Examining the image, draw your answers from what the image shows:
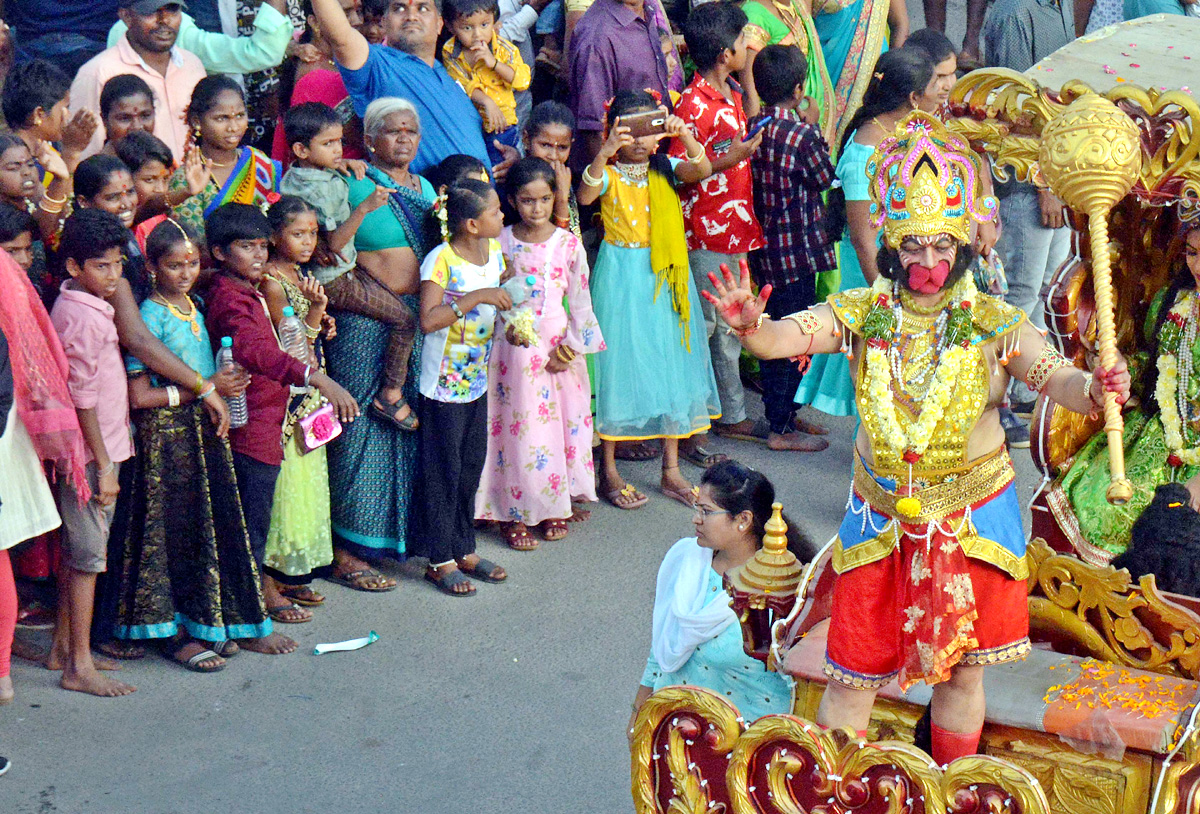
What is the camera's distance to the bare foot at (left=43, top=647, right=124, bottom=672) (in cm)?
514

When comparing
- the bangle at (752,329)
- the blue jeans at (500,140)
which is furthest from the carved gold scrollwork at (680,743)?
the blue jeans at (500,140)

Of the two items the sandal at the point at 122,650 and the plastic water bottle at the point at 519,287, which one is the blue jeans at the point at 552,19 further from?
the sandal at the point at 122,650

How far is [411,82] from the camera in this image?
242 inches

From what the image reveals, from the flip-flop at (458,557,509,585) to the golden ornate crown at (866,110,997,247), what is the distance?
2846 mm

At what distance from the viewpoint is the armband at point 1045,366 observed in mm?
3621

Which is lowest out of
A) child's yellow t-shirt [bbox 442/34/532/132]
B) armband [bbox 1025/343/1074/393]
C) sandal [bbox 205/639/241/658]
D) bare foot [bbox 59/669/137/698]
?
sandal [bbox 205/639/241/658]

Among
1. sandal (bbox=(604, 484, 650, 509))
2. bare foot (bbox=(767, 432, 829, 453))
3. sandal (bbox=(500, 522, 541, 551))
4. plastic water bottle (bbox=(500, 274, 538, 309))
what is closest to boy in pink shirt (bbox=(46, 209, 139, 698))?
plastic water bottle (bbox=(500, 274, 538, 309))

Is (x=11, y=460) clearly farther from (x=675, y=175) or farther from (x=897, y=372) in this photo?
(x=675, y=175)

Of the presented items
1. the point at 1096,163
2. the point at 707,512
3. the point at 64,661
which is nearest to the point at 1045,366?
the point at 1096,163

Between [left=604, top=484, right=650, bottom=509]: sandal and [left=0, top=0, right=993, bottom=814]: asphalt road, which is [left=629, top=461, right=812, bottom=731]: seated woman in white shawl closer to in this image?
[left=0, top=0, right=993, bottom=814]: asphalt road

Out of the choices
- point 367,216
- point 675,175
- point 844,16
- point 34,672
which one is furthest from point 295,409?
point 844,16

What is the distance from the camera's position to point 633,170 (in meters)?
6.57

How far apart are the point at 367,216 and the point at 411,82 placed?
0.72 metres

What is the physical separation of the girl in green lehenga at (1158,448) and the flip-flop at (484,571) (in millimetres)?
2219
